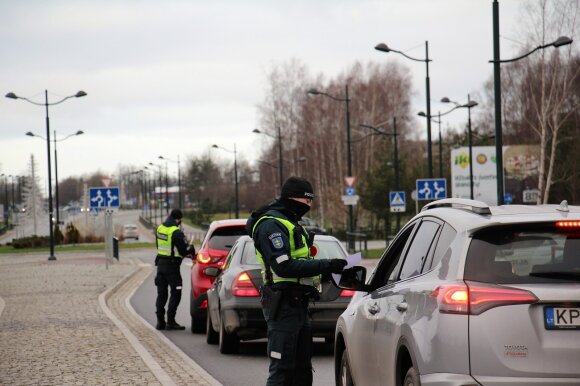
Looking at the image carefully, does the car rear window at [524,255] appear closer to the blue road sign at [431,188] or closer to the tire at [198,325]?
the tire at [198,325]

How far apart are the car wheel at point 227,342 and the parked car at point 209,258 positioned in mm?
2791

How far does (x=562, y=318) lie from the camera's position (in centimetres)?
552

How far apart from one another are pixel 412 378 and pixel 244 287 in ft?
25.3

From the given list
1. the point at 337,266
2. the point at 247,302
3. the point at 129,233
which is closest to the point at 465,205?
the point at 337,266

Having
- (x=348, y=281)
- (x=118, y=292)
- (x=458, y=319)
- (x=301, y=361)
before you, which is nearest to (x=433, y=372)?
(x=458, y=319)

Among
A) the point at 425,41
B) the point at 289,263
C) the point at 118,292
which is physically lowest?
the point at 118,292

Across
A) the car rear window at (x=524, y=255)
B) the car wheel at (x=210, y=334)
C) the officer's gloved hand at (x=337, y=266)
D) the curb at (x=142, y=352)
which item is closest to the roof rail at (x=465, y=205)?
the car rear window at (x=524, y=255)

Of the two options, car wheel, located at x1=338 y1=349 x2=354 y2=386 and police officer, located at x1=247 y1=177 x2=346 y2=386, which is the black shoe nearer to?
car wheel, located at x1=338 y1=349 x2=354 y2=386

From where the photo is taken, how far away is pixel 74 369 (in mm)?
12438

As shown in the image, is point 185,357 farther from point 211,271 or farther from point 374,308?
point 374,308

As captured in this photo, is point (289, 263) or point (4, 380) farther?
point (4, 380)

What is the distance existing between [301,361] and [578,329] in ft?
8.92

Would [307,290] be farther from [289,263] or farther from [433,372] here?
[433,372]

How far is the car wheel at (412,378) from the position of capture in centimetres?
583
